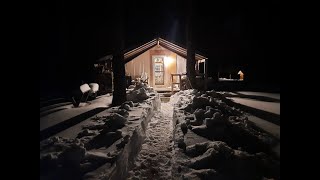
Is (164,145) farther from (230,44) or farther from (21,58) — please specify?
(230,44)

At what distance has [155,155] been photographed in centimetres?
613

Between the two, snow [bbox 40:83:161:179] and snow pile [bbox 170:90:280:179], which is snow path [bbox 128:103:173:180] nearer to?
snow [bbox 40:83:161:179]

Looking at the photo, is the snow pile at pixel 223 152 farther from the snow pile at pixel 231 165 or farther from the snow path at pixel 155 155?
the snow path at pixel 155 155

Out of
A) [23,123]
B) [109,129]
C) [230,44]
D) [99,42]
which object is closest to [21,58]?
[23,123]

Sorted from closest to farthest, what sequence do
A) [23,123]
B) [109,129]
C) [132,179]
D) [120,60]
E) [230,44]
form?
[23,123]
[132,179]
[109,129]
[120,60]
[230,44]

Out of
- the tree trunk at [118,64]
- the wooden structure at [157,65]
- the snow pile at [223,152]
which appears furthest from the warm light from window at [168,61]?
the snow pile at [223,152]

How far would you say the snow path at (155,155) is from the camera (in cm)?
500

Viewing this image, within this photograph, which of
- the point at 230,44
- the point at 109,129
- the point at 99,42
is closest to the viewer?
the point at 109,129

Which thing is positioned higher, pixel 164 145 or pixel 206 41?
pixel 206 41

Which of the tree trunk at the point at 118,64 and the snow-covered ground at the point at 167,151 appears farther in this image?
the tree trunk at the point at 118,64

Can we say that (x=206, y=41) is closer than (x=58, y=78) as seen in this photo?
No

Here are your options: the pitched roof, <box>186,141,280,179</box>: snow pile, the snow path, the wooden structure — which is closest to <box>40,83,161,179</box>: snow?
the snow path

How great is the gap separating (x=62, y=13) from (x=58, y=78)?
6.33 metres

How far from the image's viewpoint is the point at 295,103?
196cm
